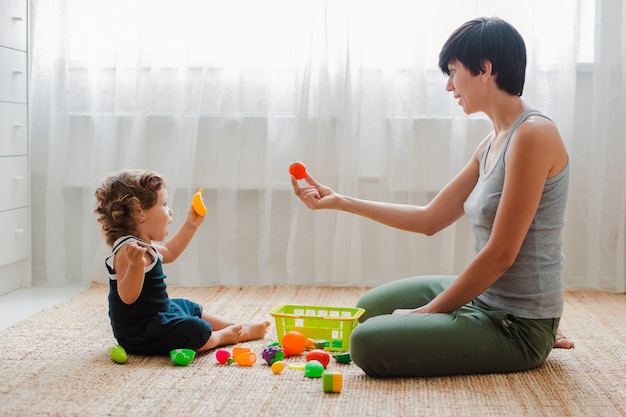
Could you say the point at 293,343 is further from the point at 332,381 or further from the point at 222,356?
the point at 332,381

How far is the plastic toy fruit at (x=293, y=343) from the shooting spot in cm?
190

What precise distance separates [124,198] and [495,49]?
0.94 m

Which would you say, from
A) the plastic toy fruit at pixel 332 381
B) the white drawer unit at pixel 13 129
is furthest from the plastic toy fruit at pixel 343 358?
the white drawer unit at pixel 13 129

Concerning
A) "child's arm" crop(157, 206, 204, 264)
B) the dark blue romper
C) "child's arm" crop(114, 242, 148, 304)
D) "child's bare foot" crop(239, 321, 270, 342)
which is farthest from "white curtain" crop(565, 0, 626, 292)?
"child's arm" crop(114, 242, 148, 304)

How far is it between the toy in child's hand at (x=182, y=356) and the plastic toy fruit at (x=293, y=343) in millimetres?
225

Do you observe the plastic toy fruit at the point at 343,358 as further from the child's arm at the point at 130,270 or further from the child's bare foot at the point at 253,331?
the child's arm at the point at 130,270

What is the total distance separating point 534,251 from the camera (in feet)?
5.64

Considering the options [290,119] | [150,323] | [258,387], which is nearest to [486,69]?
[258,387]

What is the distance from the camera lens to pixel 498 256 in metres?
1.66

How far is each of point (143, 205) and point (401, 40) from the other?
133 centimetres

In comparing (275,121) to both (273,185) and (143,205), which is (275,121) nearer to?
(273,185)

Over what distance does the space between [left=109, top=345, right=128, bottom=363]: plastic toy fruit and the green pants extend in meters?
0.54

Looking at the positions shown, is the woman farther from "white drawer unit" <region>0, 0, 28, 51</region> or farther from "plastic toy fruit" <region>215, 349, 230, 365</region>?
"white drawer unit" <region>0, 0, 28, 51</region>

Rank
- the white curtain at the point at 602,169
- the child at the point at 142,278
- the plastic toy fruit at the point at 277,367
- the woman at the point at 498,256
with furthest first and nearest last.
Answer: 1. the white curtain at the point at 602,169
2. the child at the point at 142,278
3. the plastic toy fruit at the point at 277,367
4. the woman at the point at 498,256
